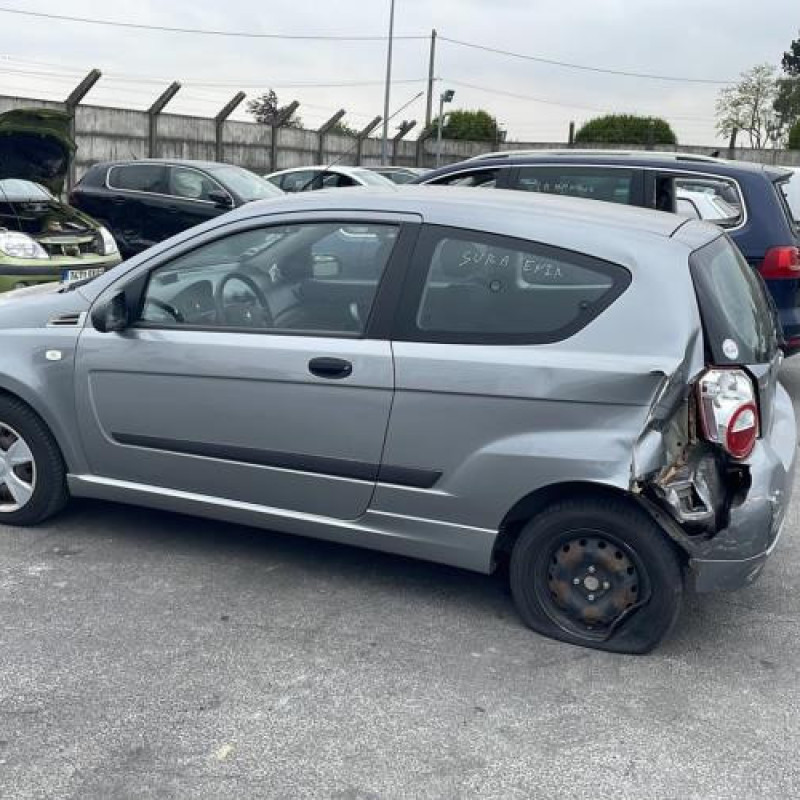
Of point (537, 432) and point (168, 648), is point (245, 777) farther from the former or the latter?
point (537, 432)

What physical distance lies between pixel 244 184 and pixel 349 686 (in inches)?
392

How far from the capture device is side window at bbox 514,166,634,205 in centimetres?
695

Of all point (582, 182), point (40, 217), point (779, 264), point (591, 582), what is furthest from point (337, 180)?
point (591, 582)

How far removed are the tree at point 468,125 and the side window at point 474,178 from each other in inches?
1142

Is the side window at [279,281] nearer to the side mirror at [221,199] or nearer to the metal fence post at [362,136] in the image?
the side mirror at [221,199]

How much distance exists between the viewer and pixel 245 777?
2.58 metres

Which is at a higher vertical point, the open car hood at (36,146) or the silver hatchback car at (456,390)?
the open car hood at (36,146)

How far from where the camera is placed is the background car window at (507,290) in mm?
3277

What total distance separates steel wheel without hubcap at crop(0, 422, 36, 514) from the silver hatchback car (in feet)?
0.30

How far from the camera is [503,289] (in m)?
3.38

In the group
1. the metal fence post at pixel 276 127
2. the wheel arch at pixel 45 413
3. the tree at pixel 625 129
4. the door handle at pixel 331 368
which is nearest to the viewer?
the door handle at pixel 331 368

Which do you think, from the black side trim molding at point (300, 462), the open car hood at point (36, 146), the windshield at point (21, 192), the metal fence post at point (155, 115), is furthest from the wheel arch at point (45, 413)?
the metal fence post at point (155, 115)

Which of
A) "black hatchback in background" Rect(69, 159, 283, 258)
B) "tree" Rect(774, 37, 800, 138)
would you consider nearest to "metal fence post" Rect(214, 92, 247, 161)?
"black hatchback in background" Rect(69, 159, 283, 258)

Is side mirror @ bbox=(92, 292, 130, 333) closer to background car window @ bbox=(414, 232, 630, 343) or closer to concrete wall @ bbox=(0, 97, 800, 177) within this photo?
background car window @ bbox=(414, 232, 630, 343)
